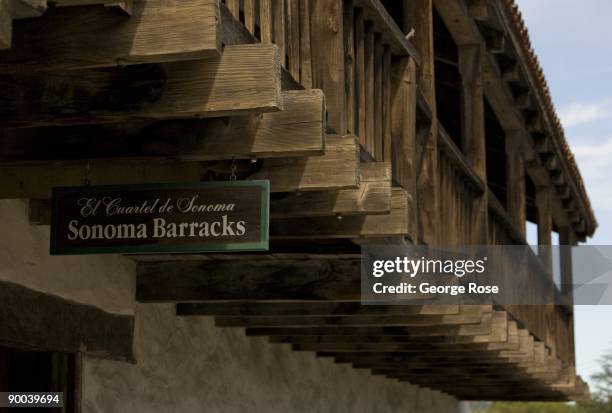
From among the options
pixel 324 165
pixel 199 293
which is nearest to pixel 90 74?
pixel 324 165

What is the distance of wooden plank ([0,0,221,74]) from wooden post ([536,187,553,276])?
9309 millimetres

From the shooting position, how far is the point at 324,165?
15.4ft

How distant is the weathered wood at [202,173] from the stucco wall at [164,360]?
0.27 meters

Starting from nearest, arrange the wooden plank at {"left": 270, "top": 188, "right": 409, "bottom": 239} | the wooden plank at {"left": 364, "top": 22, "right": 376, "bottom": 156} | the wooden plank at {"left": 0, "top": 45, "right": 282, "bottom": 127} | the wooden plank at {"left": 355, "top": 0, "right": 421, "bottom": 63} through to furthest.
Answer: the wooden plank at {"left": 0, "top": 45, "right": 282, "bottom": 127}, the wooden plank at {"left": 270, "top": 188, "right": 409, "bottom": 239}, the wooden plank at {"left": 355, "top": 0, "right": 421, "bottom": 63}, the wooden plank at {"left": 364, "top": 22, "right": 376, "bottom": 156}

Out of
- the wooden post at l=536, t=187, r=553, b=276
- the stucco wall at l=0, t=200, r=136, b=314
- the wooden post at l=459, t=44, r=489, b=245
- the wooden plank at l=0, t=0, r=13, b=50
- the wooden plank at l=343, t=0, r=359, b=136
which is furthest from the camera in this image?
the wooden post at l=536, t=187, r=553, b=276

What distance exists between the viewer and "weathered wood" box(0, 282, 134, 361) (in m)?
5.18

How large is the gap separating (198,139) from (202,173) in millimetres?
714

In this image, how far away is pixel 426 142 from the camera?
24.1 feet

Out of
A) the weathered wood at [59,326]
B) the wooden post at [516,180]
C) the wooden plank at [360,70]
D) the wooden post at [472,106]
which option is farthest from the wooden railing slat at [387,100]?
the wooden post at [516,180]

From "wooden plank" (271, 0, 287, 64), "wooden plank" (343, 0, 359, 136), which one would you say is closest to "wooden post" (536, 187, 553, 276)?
"wooden plank" (343, 0, 359, 136)

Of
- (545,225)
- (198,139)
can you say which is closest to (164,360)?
(198,139)

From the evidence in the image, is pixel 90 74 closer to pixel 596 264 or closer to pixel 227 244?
pixel 227 244

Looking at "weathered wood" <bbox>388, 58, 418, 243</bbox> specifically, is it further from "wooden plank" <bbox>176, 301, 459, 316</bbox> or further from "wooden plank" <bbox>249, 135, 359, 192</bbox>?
"wooden plank" <bbox>249, 135, 359, 192</bbox>

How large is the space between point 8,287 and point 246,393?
3.32m
